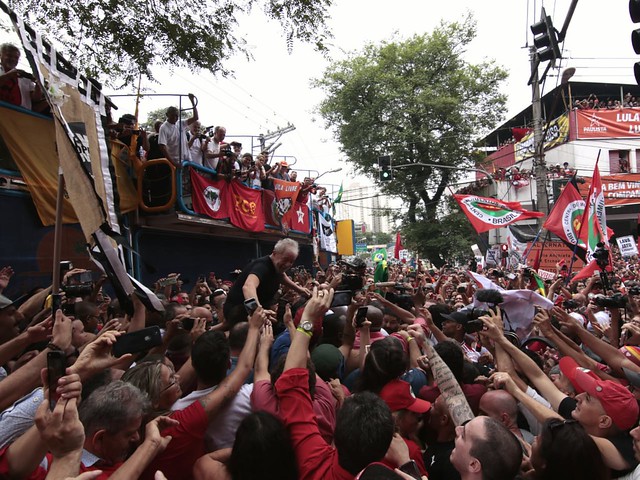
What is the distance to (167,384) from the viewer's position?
2.54 meters

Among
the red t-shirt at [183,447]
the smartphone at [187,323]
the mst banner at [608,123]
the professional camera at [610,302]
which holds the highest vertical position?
the mst banner at [608,123]

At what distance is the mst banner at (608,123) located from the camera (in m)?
28.9

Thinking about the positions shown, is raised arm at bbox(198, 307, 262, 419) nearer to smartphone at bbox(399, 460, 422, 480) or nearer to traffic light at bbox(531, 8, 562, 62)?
smartphone at bbox(399, 460, 422, 480)

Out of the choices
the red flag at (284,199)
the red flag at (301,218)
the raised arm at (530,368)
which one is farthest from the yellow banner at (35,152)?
the red flag at (301,218)

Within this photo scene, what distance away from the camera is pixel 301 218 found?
15.4 m

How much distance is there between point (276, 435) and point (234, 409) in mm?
590

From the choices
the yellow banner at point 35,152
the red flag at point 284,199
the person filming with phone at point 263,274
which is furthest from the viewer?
the red flag at point 284,199

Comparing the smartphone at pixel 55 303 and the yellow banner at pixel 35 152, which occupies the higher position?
the yellow banner at pixel 35 152

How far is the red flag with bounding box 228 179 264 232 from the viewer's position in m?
11.0

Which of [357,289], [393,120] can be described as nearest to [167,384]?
[357,289]

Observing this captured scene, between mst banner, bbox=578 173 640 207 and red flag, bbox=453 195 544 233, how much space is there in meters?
19.2

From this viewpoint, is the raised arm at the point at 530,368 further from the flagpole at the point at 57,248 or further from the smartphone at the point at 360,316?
the flagpole at the point at 57,248

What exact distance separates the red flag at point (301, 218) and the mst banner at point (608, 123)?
21072 mm

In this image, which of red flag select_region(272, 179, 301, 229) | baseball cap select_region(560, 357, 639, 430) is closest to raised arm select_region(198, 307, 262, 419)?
baseball cap select_region(560, 357, 639, 430)
